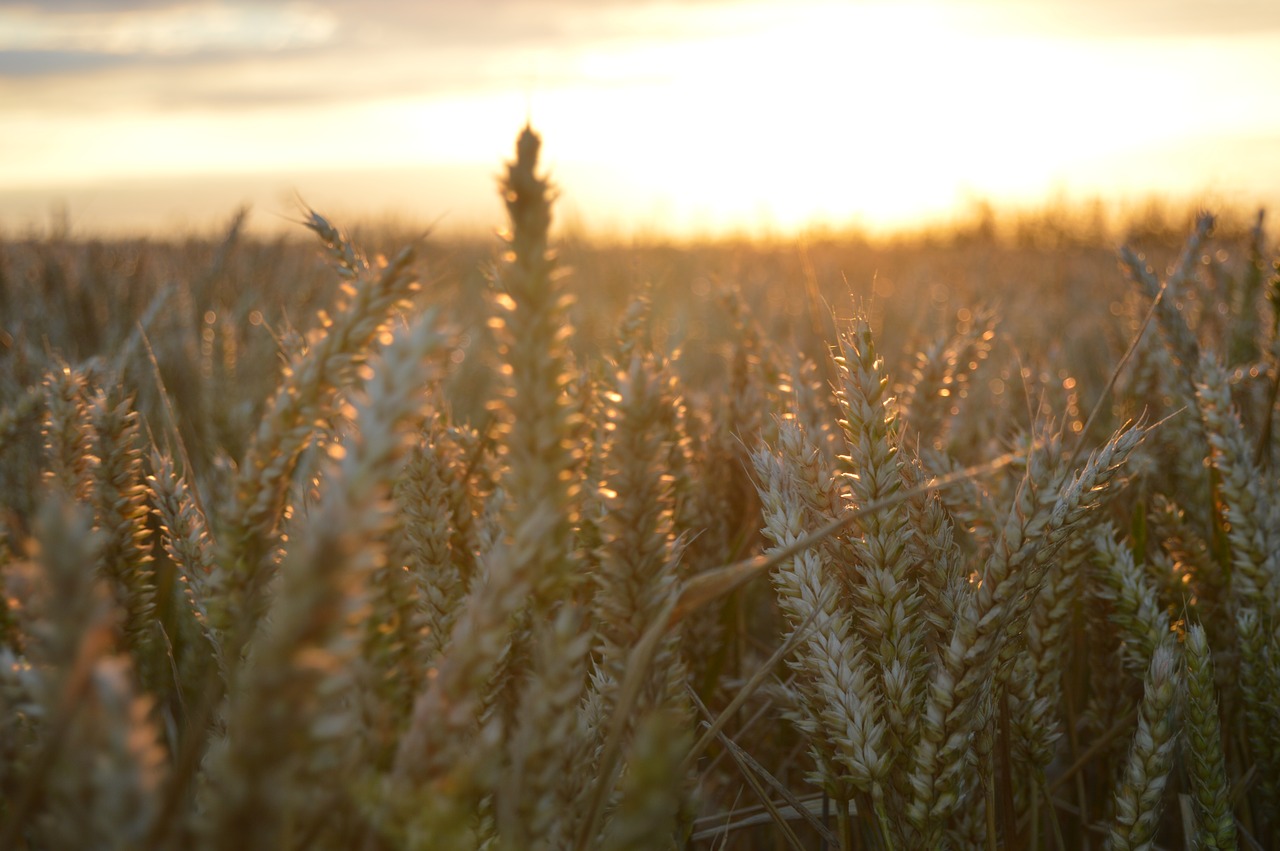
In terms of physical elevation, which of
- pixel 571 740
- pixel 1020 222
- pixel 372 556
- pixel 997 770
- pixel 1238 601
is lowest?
pixel 997 770

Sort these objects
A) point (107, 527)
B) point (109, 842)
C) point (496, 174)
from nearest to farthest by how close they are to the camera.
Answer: point (109, 842)
point (496, 174)
point (107, 527)

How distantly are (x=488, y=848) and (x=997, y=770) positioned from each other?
1089 millimetres

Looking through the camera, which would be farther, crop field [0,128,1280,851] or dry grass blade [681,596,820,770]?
dry grass blade [681,596,820,770]

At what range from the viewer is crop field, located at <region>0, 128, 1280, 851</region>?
530 millimetres

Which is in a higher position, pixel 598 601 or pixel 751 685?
pixel 598 601

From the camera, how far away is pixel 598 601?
82cm

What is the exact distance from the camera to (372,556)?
52cm

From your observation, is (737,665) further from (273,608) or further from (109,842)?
(109,842)

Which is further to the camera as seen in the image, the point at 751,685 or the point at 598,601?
the point at 751,685

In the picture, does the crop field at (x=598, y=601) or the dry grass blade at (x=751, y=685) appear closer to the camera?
the crop field at (x=598, y=601)

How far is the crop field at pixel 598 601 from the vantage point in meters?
0.53

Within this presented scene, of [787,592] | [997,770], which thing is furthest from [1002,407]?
[787,592]

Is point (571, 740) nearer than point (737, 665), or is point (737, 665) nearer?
point (571, 740)

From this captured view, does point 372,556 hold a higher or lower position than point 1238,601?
higher
